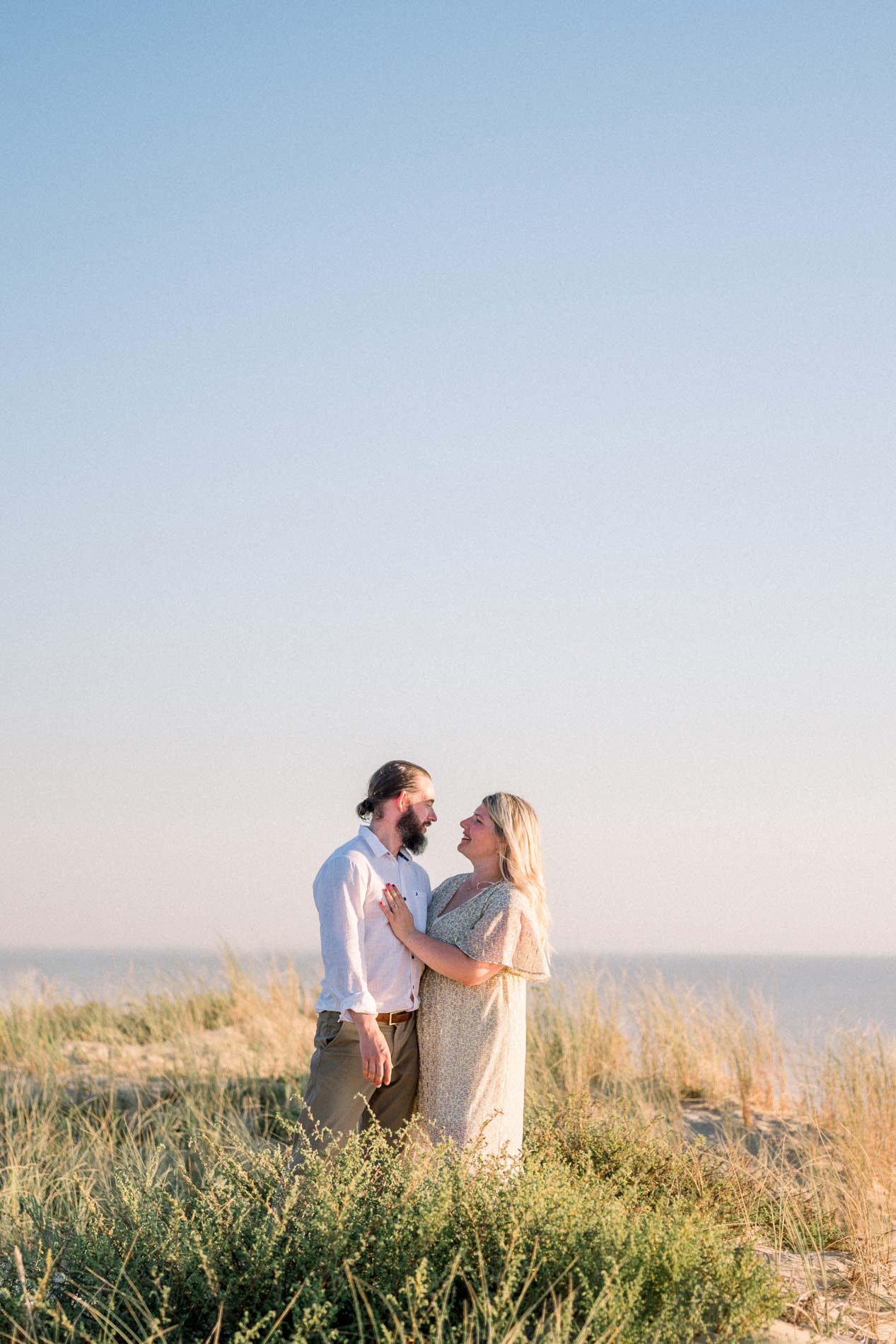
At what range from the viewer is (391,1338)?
319 cm

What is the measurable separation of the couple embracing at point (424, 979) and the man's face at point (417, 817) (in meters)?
0.01

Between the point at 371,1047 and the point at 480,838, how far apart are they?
0.97 meters

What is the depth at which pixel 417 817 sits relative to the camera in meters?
5.38

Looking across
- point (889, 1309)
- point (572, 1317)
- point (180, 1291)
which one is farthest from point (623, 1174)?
point (180, 1291)

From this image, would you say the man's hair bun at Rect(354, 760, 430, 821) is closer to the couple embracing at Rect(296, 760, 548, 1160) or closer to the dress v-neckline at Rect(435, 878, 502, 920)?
the couple embracing at Rect(296, 760, 548, 1160)

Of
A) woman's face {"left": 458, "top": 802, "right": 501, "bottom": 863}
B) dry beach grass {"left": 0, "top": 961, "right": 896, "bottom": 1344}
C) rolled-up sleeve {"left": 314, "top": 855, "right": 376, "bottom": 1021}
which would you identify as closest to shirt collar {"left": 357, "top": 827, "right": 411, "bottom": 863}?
rolled-up sleeve {"left": 314, "top": 855, "right": 376, "bottom": 1021}

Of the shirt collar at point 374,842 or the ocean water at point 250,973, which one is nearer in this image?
the shirt collar at point 374,842

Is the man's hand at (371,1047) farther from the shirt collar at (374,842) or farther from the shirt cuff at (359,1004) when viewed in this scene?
the shirt collar at (374,842)

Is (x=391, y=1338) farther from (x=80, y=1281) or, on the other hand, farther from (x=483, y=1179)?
(x=80, y=1281)

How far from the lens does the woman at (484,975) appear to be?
197 inches

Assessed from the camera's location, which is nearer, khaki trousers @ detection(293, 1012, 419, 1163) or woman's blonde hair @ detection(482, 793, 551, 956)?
khaki trousers @ detection(293, 1012, 419, 1163)

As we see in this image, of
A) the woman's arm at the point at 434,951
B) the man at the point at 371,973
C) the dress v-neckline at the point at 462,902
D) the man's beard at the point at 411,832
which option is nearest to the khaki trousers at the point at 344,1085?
the man at the point at 371,973

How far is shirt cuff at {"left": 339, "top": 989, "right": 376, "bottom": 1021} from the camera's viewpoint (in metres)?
4.87

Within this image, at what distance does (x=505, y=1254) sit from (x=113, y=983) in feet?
34.3
